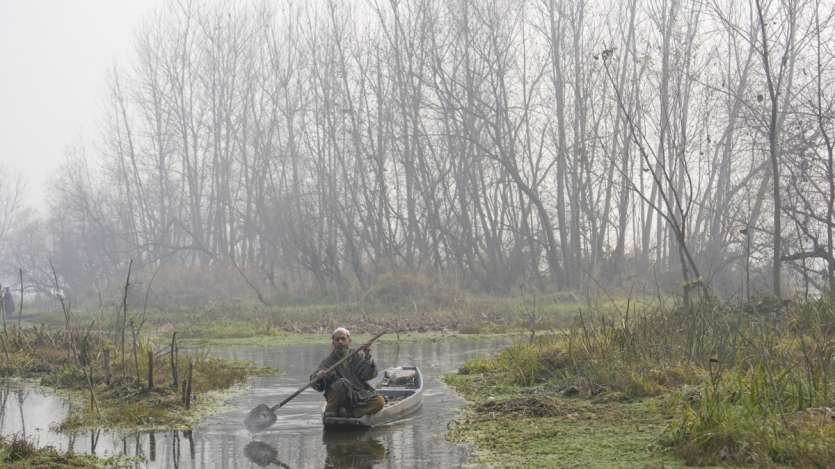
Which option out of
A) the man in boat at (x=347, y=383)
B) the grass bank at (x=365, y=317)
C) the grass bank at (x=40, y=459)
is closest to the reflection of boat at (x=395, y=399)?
the man in boat at (x=347, y=383)

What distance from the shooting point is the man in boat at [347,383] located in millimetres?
11984

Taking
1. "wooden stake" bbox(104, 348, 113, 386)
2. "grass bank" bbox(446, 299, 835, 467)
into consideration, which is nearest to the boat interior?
"grass bank" bbox(446, 299, 835, 467)

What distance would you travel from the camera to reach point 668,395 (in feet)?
38.3

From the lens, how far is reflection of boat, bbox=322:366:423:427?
11.9 metres

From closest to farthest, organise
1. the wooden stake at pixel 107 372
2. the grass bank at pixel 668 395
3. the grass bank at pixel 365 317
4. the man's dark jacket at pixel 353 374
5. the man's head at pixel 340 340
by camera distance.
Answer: the grass bank at pixel 668 395 → the man's dark jacket at pixel 353 374 → the man's head at pixel 340 340 → the wooden stake at pixel 107 372 → the grass bank at pixel 365 317

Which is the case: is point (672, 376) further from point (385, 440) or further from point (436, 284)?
point (436, 284)

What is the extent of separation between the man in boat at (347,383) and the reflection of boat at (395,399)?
126mm

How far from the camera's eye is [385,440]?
449 inches

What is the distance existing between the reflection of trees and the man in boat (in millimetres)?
338

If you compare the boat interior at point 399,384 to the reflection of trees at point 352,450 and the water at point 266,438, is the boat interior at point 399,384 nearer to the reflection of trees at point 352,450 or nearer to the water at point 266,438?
the water at point 266,438

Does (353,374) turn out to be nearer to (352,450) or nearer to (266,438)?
(266,438)

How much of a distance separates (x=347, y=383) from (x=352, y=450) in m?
1.48

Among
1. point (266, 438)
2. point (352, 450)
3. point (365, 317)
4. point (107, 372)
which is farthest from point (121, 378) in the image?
point (365, 317)

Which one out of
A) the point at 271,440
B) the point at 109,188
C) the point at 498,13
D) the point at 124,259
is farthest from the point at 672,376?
the point at 109,188
